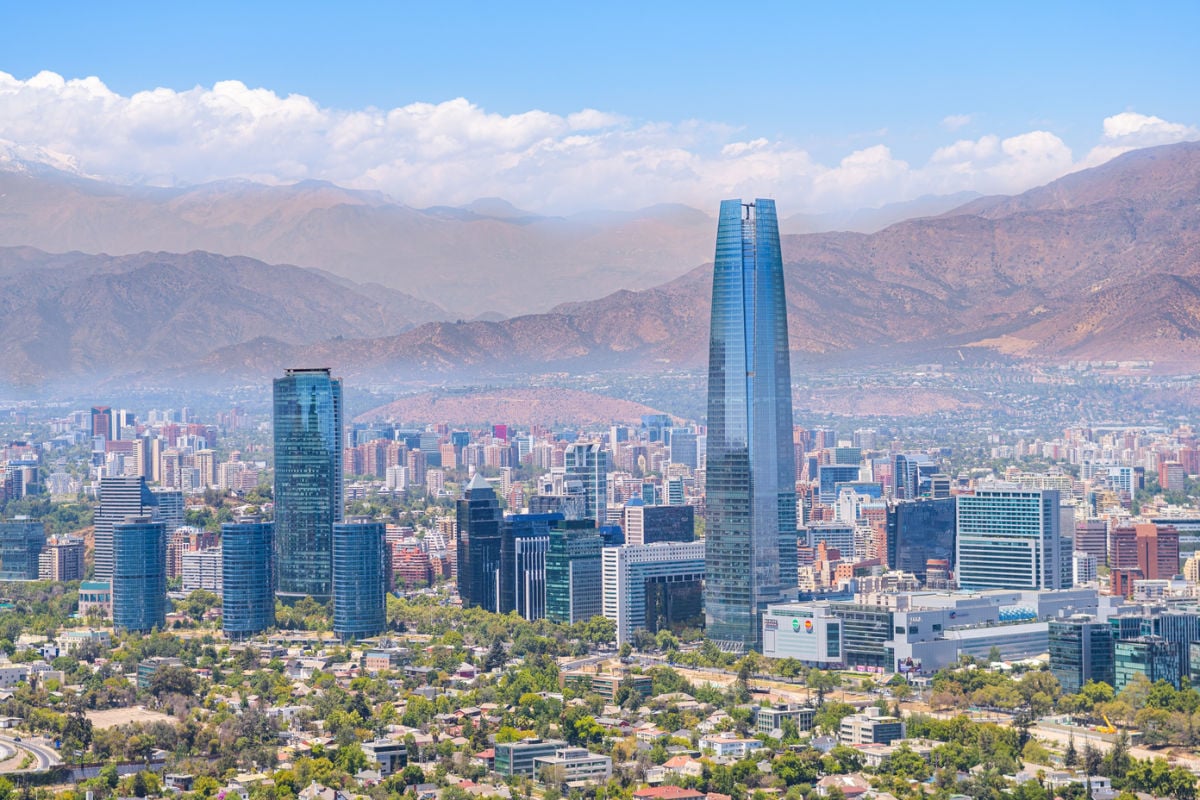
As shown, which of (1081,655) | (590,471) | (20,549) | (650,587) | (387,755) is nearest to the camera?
(387,755)

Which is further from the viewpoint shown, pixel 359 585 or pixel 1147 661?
pixel 359 585

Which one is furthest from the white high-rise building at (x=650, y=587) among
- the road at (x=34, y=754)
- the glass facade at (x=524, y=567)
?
the road at (x=34, y=754)

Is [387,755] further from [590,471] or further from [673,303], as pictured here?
[673,303]

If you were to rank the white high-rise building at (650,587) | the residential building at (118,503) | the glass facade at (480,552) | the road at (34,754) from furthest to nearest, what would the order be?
the residential building at (118,503)
the glass facade at (480,552)
the white high-rise building at (650,587)
the road at (34,754)

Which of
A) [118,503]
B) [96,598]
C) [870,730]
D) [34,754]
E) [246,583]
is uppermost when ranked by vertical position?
[118,503]

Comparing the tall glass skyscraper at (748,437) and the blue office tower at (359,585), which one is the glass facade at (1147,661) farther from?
the blue office tower at (359,585)

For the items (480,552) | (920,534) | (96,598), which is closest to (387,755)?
(480,552)
